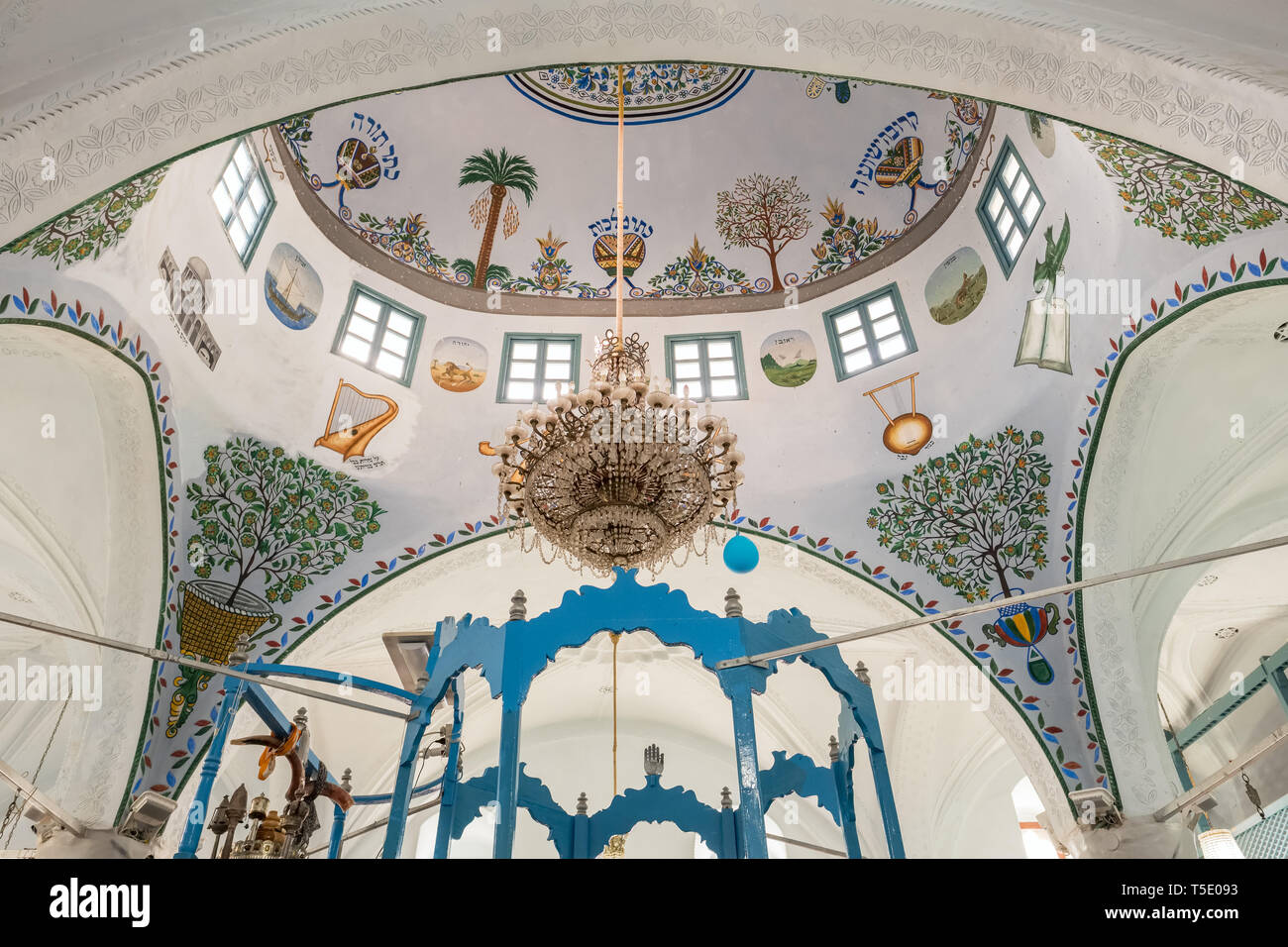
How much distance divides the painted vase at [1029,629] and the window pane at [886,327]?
2691mm

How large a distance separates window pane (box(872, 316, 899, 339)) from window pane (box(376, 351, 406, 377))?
463cm

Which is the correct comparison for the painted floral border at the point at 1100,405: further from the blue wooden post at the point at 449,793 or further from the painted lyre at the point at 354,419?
the painted lyre at the point at 354,419

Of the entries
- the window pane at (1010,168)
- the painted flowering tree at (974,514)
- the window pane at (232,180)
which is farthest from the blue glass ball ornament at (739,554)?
the window pane at (232,180)

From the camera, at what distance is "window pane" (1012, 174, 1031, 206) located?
7.73 metres

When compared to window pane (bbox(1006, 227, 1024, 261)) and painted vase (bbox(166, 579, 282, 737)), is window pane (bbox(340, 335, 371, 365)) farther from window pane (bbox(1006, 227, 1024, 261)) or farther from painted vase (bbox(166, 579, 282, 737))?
window pane (bbox(1006, 227, 1024, 261))

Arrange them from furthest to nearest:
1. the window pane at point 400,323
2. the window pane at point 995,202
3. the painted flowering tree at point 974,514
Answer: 1. the window pane at point 400,323
2. the painted flowering tree at point 974,514
3. the window pane at point 995,202

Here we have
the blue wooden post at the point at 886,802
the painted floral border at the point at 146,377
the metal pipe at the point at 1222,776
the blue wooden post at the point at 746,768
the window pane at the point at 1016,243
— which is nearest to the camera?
the blue wooden post at the point at 746,768

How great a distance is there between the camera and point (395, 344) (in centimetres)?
909

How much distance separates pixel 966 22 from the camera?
13.0ft

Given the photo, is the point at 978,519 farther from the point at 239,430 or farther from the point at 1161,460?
the point at 239,430

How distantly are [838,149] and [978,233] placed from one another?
5.00 ft

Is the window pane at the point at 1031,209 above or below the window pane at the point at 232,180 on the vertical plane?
below

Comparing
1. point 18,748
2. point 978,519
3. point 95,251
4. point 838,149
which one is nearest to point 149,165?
point 95,251

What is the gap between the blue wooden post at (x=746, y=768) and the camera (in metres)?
4.67
